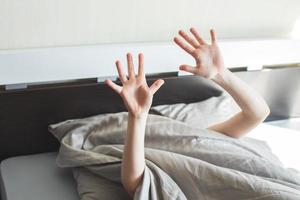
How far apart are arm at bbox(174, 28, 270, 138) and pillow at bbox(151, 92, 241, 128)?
99 mm

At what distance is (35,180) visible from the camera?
3.65 feet

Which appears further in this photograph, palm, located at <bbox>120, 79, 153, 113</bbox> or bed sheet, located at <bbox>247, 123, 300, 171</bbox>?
bed sheet, located at <bbox>247, 123, 300, 171</bbox>

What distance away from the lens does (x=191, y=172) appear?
38.9 inches

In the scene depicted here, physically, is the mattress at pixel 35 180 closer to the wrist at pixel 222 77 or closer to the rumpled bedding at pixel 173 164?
the rumpled bedding at pixel 173 164

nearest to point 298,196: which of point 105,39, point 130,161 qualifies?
point 130,161

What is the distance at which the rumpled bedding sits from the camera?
0.95 m

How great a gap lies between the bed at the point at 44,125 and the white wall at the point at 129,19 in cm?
14

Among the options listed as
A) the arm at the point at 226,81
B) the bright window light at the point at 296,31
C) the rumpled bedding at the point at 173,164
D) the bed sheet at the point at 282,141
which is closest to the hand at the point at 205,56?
the arm at the point at 226,81

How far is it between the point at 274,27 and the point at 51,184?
1.01 metres

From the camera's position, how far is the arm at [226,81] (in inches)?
42.8

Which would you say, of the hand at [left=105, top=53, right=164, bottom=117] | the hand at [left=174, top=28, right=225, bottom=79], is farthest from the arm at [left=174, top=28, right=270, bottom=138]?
the hand at [left=105, top=53, right=164, bottom=117]

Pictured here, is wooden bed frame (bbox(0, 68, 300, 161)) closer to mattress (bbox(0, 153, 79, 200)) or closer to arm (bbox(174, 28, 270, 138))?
mattress (bbox(0, 153, 79, 200))

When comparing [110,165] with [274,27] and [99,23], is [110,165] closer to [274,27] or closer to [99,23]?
[99,23]

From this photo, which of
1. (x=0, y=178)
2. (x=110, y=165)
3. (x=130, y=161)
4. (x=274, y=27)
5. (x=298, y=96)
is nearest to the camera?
(x=130, y=161)
